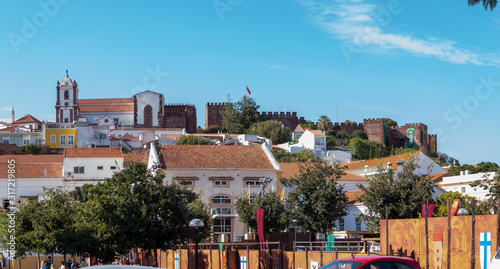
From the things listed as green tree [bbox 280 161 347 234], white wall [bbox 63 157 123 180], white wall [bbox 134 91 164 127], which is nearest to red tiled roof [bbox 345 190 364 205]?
green tree [bbox 280 161 347 234]

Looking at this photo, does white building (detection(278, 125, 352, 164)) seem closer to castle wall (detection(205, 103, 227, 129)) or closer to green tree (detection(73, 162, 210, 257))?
castle wall (detection(205, 103, 227, 129))

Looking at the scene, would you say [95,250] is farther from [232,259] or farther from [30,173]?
[30,173]

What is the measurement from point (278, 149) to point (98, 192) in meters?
86.3

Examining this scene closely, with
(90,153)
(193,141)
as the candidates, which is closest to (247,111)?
(193,141)

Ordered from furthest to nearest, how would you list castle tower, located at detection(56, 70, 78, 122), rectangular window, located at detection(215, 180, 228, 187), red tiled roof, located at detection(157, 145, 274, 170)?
castle tower, located at detection(56, 70, 78, 122) → red tiled roof, located at detection(157, 145, 274, 170) → rectangular window, located at detection(215, 180, 228, 187)

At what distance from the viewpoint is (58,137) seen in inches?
4579

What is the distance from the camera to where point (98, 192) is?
32062 millimetres

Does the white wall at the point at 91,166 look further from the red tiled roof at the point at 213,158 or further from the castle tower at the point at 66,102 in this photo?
the castle tower at the point at 66,102

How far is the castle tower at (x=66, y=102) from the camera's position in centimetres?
13662

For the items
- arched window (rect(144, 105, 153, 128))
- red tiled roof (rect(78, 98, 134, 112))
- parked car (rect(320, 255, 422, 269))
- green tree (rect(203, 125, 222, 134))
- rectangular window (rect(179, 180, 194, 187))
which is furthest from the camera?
green tree (rect(203, 125, 222, 134))

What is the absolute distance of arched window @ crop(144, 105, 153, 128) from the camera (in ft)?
454

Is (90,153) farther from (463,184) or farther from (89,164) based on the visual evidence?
(463,184)

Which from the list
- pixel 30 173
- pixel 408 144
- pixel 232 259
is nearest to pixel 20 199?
pixel 30 173

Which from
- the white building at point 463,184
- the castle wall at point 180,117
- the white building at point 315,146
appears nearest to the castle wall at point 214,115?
the castle wall at point 180,117
